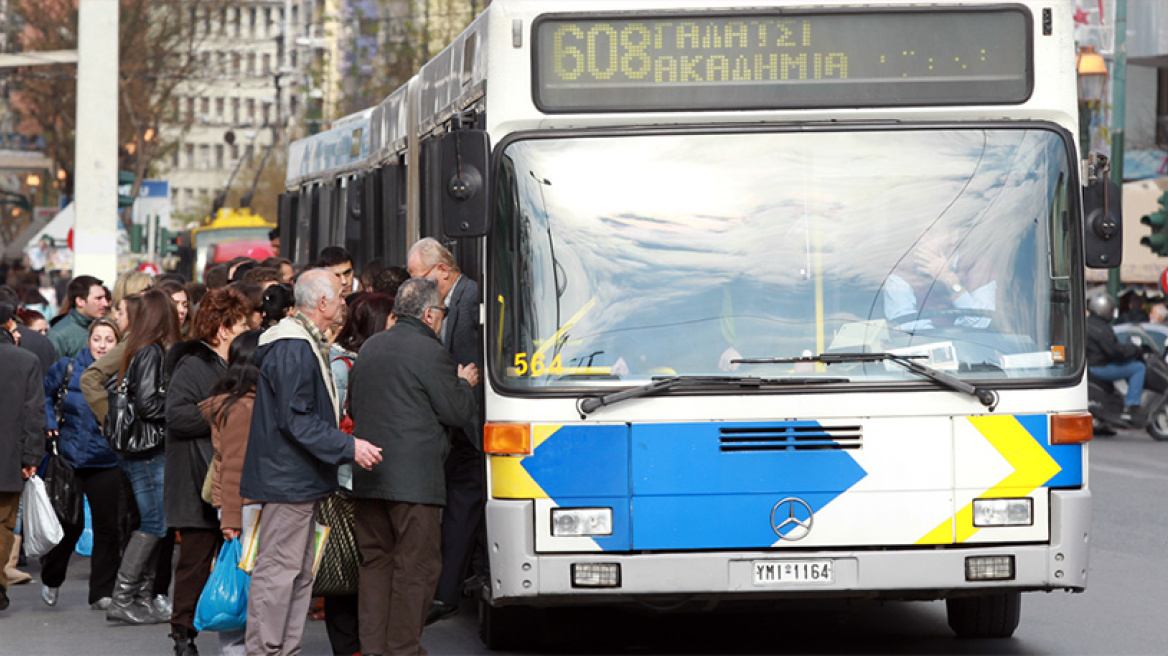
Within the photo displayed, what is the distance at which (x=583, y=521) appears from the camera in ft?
26.1

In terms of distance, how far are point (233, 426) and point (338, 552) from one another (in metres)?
0.75

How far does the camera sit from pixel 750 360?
26.0 ft

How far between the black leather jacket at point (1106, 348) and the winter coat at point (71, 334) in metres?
12.7

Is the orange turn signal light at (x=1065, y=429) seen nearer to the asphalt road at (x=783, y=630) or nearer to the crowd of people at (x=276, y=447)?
the asphalt road at (x=783, y=630)

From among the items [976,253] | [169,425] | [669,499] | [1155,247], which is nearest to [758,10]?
[976,253]

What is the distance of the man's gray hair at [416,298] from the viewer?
8273 millimetres

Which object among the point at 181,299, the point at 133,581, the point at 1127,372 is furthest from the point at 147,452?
the point at 1127,372

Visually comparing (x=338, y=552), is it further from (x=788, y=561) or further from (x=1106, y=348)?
(x=1106, y=348)

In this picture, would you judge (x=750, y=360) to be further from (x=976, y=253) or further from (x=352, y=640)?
A: (x=352, y=640)

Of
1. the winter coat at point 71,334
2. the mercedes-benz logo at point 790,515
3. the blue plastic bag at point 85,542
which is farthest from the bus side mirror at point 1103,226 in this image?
the winter coat at point 71,334

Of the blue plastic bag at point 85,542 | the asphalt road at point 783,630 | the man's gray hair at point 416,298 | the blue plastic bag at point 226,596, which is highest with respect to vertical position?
the man's gray hair at point 416,298

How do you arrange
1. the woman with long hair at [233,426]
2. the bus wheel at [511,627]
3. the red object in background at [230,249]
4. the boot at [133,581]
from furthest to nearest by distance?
the red object in background at [230,249]
the boot at [133,581]
the bus wheel at [511,627]
the woman with long hair at [233,426]

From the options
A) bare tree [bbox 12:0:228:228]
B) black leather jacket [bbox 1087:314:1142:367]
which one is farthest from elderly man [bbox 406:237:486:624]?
bare tree [bbox 12:0:228:228]

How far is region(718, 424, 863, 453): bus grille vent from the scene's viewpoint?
7973 millimetres
